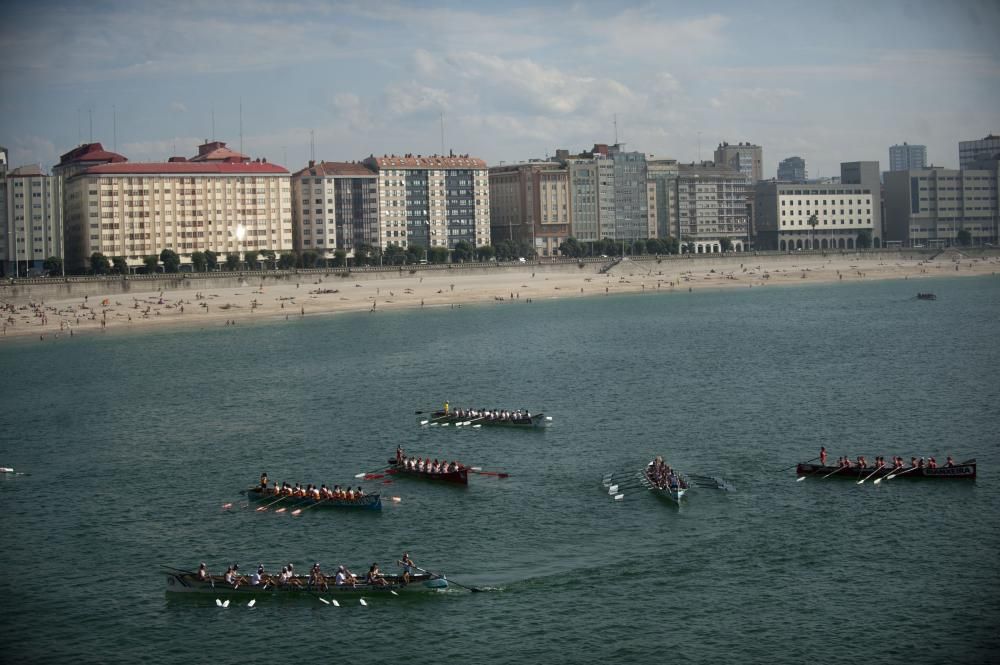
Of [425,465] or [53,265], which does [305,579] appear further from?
[53,265]

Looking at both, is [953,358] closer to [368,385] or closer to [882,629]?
[368,385]

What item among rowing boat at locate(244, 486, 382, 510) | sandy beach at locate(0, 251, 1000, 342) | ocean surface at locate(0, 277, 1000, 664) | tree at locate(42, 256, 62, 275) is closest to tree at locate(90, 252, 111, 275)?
tree at locate(42, 256, 62, 275)

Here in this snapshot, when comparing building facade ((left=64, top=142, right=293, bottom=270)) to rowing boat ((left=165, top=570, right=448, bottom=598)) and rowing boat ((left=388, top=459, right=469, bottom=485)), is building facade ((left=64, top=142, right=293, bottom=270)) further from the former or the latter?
rowing boat ((left=165, top=570, right=448, bottom=598))

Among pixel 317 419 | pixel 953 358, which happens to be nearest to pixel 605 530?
pixel 317 419

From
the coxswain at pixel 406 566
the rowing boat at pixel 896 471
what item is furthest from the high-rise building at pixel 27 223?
the coxswain at pixel 406 566

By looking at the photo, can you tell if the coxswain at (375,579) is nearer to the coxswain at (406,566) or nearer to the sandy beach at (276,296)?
the coxswain at (406,566)

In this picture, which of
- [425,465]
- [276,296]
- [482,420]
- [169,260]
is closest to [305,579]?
[425,465]

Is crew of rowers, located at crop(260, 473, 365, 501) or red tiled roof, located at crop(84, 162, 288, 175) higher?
red tiled roof, located at crop(84, 162, 288, 175)
